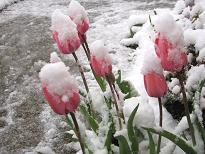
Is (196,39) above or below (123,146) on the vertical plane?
above

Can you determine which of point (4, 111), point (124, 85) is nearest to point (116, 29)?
point (4, 111)

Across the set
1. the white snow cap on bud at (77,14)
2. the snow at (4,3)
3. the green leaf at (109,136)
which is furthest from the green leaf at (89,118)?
the snow at (4,3)

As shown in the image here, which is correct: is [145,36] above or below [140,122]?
below

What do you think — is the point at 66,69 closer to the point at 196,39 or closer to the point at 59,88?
the point at 59,88

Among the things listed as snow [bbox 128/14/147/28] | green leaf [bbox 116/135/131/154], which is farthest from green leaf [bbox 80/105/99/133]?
snow [bbox 128/14/147/28]

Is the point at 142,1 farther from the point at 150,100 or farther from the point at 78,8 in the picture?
the point at 78,8

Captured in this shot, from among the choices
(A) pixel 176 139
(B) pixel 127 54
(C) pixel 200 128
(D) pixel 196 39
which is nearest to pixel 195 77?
(D) pixel 196 39
